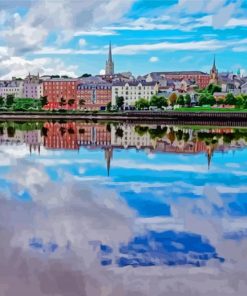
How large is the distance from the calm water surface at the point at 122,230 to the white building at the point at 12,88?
44289 mm

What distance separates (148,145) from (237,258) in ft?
32.5

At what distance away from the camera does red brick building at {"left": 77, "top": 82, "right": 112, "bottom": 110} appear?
4775cm

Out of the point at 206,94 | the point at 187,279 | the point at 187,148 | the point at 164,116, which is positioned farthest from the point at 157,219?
the point at 206,94

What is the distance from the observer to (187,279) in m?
3.61

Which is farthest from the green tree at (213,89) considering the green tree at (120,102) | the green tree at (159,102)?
the green tree at (120,102)

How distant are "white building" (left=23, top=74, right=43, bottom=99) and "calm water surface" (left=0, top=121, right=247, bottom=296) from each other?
4221 cm

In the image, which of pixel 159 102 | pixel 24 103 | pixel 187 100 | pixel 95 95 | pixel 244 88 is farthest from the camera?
pixel 244 88

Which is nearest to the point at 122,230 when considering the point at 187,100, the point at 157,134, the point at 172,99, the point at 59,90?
the point at 157,134

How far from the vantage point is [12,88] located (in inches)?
2100

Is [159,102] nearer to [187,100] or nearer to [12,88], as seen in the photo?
[187,100]

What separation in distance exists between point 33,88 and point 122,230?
47297 mm

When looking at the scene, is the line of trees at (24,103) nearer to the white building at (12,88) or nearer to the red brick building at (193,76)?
the white building at (12,88)

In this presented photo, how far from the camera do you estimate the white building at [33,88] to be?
Result: 50594 millimetres

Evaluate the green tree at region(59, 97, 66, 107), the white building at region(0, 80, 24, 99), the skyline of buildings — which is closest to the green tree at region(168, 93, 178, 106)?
the skyline of buildings
